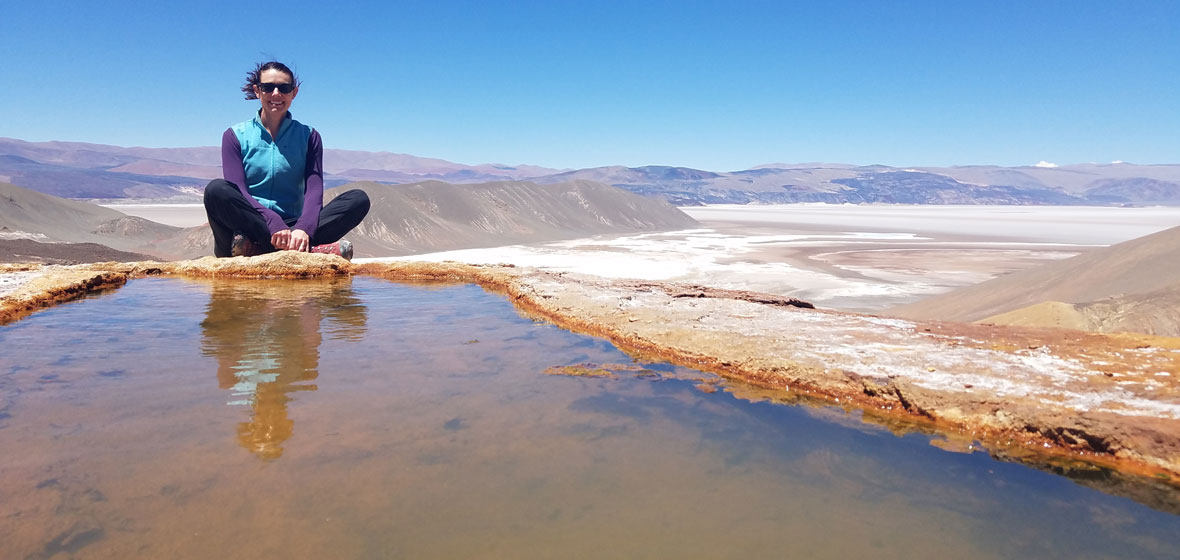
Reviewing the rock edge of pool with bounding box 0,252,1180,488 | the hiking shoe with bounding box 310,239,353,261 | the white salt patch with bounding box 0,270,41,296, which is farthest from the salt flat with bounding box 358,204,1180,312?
the rock edge of pool with bounding box 0,252,1180,488

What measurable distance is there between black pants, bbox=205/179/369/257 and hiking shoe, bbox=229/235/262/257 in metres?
0.04

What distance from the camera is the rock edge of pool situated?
234cm

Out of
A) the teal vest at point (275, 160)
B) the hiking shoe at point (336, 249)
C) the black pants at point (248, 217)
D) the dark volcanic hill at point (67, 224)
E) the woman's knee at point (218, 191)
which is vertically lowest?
→ the dark volcanic hill at point (67, 224)

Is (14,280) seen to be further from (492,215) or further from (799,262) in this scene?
(492,215)

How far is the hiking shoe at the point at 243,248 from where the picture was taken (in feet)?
17.5

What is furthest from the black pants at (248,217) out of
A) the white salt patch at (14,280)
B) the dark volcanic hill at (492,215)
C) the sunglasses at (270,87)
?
the dark volcanic hill at (492,215)

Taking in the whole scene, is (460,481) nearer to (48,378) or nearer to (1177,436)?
(48,378)

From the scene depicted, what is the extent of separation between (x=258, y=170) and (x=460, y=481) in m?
4.18

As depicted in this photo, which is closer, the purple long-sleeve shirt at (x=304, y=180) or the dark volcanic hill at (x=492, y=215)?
the purple long-sleeve shirt at (x=304, y=180)

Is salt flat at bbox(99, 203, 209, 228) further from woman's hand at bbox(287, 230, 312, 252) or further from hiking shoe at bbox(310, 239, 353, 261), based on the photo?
woman's hand at bbox(287, 230, 312, 252)

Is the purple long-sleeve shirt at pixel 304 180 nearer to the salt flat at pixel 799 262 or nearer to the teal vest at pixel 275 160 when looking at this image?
the teal vest at pixel 275 160

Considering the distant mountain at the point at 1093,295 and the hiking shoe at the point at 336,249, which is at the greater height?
the hiking shoe at the point at 336,249

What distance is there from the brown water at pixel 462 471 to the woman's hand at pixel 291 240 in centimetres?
205

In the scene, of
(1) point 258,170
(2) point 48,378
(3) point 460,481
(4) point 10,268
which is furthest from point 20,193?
(3) point 460,481
